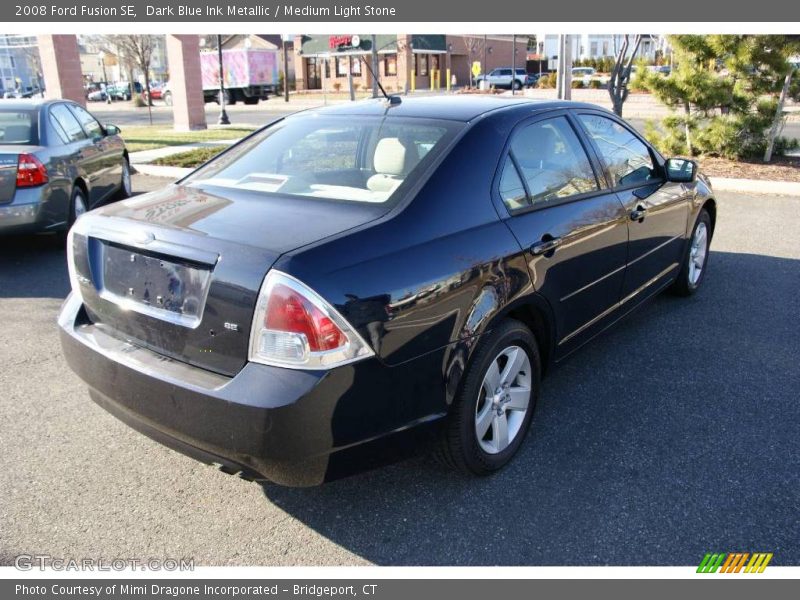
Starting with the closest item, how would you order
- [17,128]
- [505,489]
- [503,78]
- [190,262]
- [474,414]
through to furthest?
[190,262]
[474,414]
[505,489]
[17,128]
[503,78]

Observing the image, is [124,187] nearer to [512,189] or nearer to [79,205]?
[79,205]

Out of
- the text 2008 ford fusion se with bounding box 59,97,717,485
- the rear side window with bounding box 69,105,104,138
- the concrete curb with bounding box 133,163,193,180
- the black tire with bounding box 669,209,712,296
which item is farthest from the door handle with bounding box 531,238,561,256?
the concrete curb with bounding box 133,163,193,180

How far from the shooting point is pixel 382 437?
8.53 ft

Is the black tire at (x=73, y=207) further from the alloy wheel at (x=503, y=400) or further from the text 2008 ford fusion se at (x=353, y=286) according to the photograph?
the alloy wheel at (x=503, y=400)

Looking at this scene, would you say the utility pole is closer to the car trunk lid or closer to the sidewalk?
the car trunk lid

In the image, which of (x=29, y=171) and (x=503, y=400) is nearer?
(x=503, y=400)

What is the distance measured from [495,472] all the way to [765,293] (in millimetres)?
3781

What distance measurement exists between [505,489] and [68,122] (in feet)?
24.0

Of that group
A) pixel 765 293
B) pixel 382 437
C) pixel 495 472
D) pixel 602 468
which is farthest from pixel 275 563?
pixel 765 293

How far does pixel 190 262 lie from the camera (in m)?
2.56

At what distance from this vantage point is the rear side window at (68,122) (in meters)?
7.79

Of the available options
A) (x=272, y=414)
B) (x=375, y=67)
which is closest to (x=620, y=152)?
(x=272, y=414)

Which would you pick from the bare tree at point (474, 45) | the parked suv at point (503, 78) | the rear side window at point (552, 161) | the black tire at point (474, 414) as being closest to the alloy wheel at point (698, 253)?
the rear side window at point (552, 161)

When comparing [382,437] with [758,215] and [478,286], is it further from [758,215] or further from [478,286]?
[758,215]
